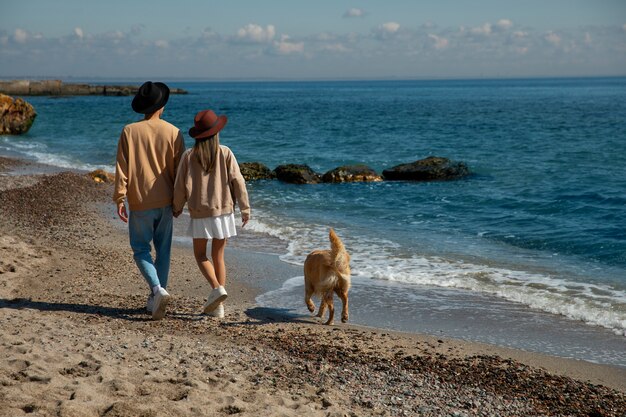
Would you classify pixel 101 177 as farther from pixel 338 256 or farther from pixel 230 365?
pixel 230 365

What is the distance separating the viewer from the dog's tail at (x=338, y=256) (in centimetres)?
646

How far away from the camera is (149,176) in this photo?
635 cm

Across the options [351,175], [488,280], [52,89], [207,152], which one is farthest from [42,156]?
[52,89]

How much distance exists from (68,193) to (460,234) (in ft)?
27.8

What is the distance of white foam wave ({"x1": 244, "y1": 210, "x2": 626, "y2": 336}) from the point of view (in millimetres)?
7789

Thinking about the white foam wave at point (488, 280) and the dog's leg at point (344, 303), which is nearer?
the dog's leg at point (344, 303)

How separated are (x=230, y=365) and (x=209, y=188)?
6.08ft

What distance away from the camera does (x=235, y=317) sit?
693cm

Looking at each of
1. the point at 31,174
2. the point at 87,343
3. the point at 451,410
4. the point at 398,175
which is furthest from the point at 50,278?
the point at 398,175

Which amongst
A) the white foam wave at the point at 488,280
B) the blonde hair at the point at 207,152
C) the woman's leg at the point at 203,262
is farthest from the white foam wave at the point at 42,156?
the blonde hair at the point at 207,152

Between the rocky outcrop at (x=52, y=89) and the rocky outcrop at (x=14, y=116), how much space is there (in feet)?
151

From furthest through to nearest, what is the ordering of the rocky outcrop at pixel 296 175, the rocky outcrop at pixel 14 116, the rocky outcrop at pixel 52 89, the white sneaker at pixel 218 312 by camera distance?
the rocky outcrop at pixel 52 89
the rocky outcrop at pixel 14 116
the rocky outcrop at pixel 296 175
the white sneaker at pixel 218 312

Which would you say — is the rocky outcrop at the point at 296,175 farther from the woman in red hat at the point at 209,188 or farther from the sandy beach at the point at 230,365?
the woman in red hat at the point at 209,188

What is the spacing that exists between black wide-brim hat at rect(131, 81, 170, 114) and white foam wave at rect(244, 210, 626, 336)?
3926 millimetres
